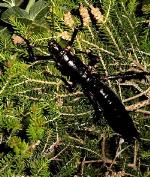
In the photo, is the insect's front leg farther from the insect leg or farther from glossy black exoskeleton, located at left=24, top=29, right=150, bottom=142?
the insect leg

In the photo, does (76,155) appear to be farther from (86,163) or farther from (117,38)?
(117,38)

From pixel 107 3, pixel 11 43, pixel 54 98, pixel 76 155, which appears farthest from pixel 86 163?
pixel 107 3

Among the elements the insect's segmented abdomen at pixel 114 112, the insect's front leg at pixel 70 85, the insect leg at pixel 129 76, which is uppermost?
the insect leg at pixel 129 76

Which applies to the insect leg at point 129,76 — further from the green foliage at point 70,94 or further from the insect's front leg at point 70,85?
the insect's front leg at point 70,85

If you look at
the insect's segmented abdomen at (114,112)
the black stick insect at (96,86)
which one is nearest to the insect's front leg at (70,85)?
the black stick insect at (96,86)

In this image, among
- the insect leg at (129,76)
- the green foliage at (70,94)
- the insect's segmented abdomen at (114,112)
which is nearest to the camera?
the green foliage at (70,94)

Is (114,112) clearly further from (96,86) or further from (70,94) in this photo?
(70,94)
